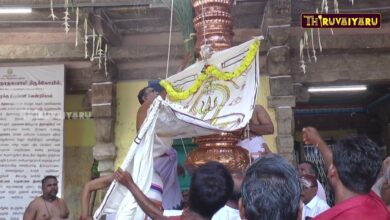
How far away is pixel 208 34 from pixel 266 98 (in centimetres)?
388

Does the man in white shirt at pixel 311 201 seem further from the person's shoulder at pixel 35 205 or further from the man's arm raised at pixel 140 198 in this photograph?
the person's shoulder at pixel 35 205

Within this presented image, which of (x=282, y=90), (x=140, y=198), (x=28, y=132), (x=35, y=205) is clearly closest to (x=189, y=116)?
(x=140, y=198)

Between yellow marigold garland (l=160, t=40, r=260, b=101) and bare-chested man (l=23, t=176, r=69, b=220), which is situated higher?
yellow marigold garland (l=160, t=40, r=260, b=101)

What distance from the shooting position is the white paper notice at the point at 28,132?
23.6 ft

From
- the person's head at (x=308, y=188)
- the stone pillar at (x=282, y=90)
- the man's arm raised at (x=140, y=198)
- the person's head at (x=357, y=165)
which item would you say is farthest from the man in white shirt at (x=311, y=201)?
the stone pillar at (x=282, y=90)

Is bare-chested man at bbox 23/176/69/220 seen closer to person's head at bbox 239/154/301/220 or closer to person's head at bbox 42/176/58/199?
person's head at bbox 42/176/58/199

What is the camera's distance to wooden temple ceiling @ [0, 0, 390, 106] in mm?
6691

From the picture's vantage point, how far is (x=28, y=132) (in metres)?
7.33

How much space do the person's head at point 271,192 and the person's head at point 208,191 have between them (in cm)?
53

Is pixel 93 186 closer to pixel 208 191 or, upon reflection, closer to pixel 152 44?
pixel 208 191

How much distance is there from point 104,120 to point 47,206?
135cm

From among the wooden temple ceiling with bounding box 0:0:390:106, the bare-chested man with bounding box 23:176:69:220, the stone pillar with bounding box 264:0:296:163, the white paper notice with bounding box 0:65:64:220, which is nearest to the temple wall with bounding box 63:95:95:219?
Answer: the wooden temple ceiling with bounding box 0:0:390:106

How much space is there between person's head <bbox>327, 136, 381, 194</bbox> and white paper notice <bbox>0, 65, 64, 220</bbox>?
5.43 m

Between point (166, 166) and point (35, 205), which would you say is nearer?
point (166, 166)
